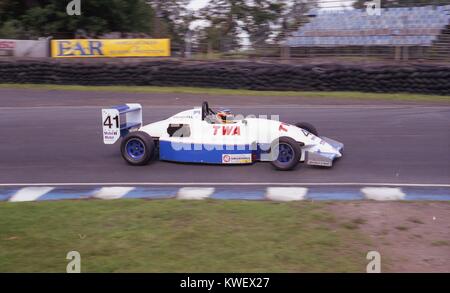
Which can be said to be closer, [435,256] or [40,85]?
[435,256]

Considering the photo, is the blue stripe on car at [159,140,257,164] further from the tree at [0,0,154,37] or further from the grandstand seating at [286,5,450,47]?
the tree at [0,0,154,37]

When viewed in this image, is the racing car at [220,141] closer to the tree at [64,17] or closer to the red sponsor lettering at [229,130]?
the red sponsor lettering at [229,130]

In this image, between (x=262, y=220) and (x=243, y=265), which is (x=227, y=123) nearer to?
(x=262, y=220)

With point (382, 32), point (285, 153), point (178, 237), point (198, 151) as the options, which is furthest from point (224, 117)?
point (382, 32)

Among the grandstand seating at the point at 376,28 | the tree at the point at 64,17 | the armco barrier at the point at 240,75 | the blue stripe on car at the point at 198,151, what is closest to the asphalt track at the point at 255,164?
the blue stripe on car at the point at 198,151

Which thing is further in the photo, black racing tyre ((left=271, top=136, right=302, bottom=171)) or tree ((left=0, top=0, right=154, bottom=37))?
tree ((left=0, top=0, right=154, bottom=37))

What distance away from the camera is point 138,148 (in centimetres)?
913

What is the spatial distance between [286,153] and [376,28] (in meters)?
17.9

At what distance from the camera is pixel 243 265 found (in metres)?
4.66

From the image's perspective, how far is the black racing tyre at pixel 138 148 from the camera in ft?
29.2

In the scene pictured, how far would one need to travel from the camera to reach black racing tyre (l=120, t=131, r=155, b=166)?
8914 mm

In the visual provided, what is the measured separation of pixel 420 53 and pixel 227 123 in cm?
1610

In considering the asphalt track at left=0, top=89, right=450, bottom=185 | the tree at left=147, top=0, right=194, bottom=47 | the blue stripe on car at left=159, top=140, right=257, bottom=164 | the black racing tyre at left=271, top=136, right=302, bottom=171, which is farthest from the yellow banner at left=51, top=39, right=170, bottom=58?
the tree at left=147, top=0, right=194, bottom=47
